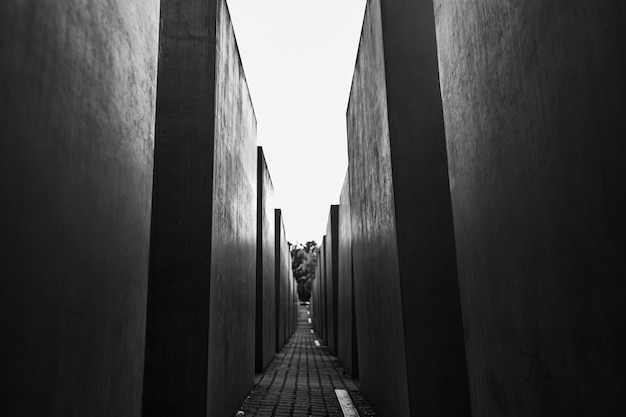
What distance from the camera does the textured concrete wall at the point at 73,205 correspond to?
175 cm

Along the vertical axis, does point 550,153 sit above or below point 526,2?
below

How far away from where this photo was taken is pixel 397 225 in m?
4.93

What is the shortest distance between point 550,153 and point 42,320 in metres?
2.20

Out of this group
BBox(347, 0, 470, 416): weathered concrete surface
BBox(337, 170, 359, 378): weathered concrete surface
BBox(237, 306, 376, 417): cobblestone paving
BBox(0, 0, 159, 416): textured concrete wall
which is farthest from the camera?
BBox(337, 170, 359, 378): weathered concrete surface

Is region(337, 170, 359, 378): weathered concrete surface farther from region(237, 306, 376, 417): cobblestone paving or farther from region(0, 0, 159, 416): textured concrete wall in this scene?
region(0, 0, 159, 416): textured concrete wall

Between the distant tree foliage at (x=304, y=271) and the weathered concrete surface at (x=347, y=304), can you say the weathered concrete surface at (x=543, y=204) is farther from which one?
the distant tree foliage at (x=304, y=271)

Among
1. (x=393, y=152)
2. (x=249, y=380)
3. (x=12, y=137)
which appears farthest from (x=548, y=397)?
(x=249, y=380)

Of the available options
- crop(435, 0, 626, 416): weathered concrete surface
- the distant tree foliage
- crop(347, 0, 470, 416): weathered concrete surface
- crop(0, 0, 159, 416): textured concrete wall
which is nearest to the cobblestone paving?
crop(347, 0, 470, 416): weathered concrete surface

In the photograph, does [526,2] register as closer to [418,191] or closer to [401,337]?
[418,191]

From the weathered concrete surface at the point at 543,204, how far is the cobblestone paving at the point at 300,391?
4253 mm

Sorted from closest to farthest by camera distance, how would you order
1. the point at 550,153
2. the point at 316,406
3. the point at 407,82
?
the point at 550,153 → the point at 407,82 → the point at 316,406

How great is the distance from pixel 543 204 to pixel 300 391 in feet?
23.9

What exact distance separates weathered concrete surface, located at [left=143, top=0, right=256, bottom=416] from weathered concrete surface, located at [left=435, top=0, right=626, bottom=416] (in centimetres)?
277

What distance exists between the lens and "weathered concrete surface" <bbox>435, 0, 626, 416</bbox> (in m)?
1.76
